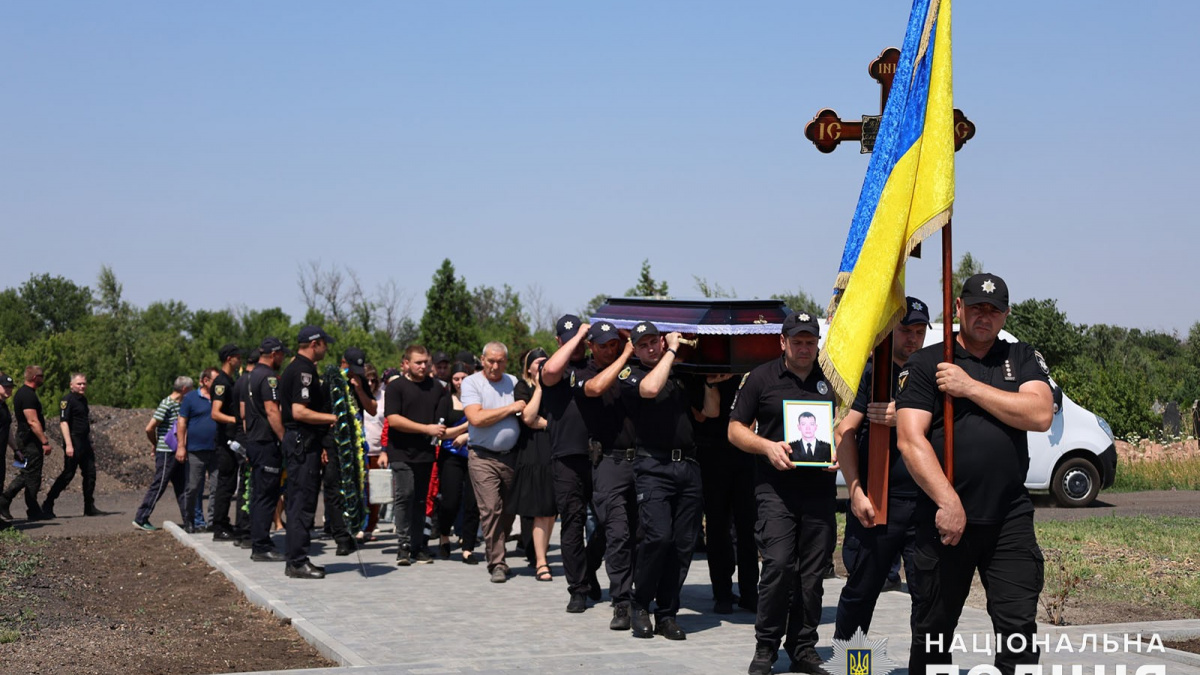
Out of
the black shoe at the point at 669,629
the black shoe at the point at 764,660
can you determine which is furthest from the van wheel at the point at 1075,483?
the black shoe at the point at 764,660

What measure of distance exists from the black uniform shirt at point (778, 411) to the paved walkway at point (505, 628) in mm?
1074

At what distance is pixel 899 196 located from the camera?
6473 mm

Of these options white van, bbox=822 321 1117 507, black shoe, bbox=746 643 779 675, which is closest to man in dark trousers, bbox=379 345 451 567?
black shoe, bbox=746 643 779 675

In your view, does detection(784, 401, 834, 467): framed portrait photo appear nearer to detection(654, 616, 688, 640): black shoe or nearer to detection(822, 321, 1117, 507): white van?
detection(654, 616, 688, 640): black shoe

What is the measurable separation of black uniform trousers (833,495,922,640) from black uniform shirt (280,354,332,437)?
5.72 metres

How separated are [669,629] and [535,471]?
348 centimetres

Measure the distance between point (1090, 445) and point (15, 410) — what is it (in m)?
14.8

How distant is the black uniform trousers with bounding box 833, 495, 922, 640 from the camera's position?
23.6ft

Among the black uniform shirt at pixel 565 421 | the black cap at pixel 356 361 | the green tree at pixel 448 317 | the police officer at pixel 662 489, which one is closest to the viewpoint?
the police officer at pixel 662 489

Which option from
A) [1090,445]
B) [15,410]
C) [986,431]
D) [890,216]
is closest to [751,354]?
[890,216]

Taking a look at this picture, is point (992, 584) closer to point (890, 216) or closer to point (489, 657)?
point (890, 216)

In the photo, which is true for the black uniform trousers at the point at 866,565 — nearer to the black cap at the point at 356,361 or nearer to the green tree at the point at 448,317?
the black cap at the point at 356,361

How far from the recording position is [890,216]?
6500 mm

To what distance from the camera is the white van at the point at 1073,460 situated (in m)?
18.1
